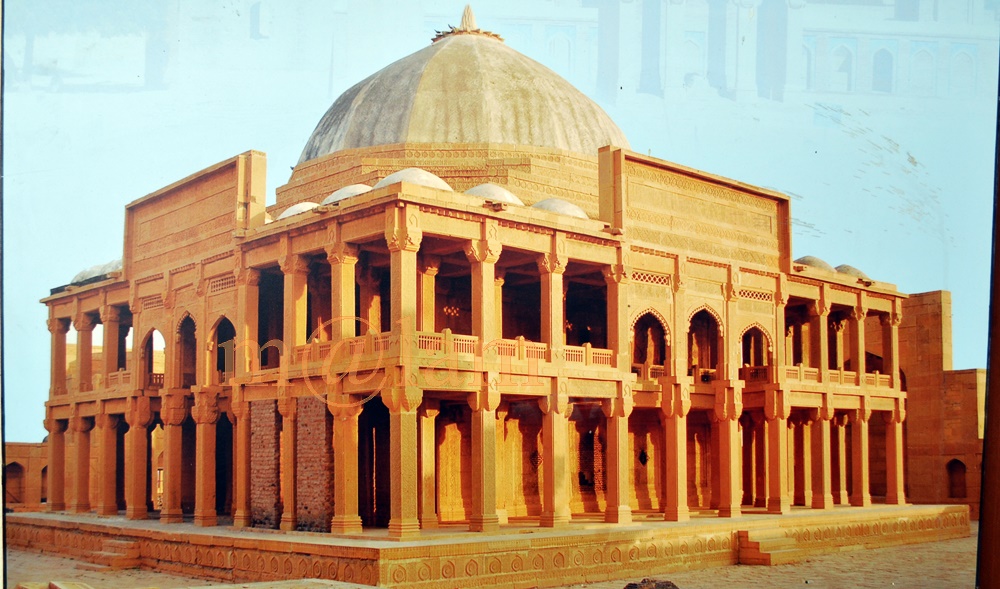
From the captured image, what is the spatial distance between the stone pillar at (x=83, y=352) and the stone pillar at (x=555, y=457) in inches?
593

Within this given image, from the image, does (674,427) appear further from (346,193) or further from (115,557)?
(115,557)

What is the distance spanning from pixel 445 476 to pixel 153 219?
1074cm

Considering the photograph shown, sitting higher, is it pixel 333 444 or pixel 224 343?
pixel 224 343

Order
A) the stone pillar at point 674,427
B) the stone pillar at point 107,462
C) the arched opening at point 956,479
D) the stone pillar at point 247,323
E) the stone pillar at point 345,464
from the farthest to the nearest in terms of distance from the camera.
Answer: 1. the arched opening at point 956,479
2. the stone pillar at point 107,462
3. the stone pillar at point 674,427
4. the stone pillar at point 247,323
5. the stone pillar at point 345,464

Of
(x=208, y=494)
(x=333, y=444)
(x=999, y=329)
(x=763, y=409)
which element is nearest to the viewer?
(x=999, y=329)

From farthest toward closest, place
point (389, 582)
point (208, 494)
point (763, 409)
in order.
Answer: point (763, 409)
point (208, 494)
point (389, 582)

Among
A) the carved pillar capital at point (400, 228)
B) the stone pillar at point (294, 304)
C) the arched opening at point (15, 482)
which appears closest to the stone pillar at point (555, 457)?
the carved pillar capital at point (400, 228)

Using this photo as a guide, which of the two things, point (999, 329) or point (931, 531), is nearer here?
point (999, 329)

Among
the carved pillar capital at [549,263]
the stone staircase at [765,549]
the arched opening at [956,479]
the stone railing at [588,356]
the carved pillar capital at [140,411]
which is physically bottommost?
the stone staircase at [765,549]

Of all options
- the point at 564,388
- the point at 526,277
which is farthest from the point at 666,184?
the point at 564,388

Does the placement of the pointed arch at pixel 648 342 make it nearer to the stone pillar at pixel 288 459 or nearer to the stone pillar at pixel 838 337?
the stone pillar at pixel 838 337

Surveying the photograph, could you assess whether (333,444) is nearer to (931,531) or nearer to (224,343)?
(224,343)

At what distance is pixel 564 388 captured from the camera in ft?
78.5

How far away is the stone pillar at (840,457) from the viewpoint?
3244 cm
